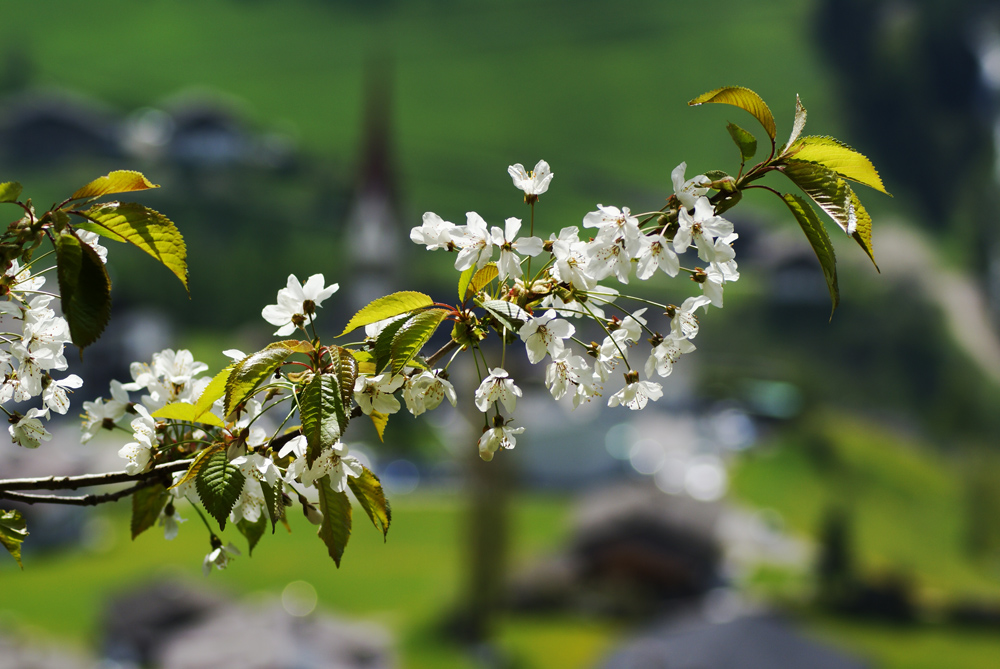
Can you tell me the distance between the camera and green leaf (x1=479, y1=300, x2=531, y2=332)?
659mm

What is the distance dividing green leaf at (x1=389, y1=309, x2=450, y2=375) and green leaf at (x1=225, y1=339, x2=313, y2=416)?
3.3 inches

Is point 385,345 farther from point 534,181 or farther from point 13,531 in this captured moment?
point 13,531

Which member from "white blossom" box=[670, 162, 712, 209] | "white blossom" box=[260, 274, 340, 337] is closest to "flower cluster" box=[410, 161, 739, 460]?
"white blossom" box=[670, 162, 712, 209]

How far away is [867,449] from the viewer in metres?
22.8

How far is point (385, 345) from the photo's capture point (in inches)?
26.4

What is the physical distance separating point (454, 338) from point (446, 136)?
31766 mm

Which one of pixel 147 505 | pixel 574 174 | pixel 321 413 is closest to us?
pixel 321 413

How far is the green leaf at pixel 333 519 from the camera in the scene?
→ 701 mm

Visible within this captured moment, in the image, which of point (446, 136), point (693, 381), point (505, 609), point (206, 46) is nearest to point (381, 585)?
point (505, 609)

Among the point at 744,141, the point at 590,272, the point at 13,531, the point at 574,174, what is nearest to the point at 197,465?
the point at 13,531

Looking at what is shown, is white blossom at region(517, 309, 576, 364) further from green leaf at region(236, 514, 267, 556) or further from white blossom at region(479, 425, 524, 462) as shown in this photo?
green leaf at region(236, 514, 267, 556)

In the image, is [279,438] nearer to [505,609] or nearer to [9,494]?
[9,494]

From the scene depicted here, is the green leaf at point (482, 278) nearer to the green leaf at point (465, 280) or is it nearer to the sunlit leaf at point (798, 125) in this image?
the green leaf at point (465, 280)

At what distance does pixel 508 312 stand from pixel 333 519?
0.77ft
